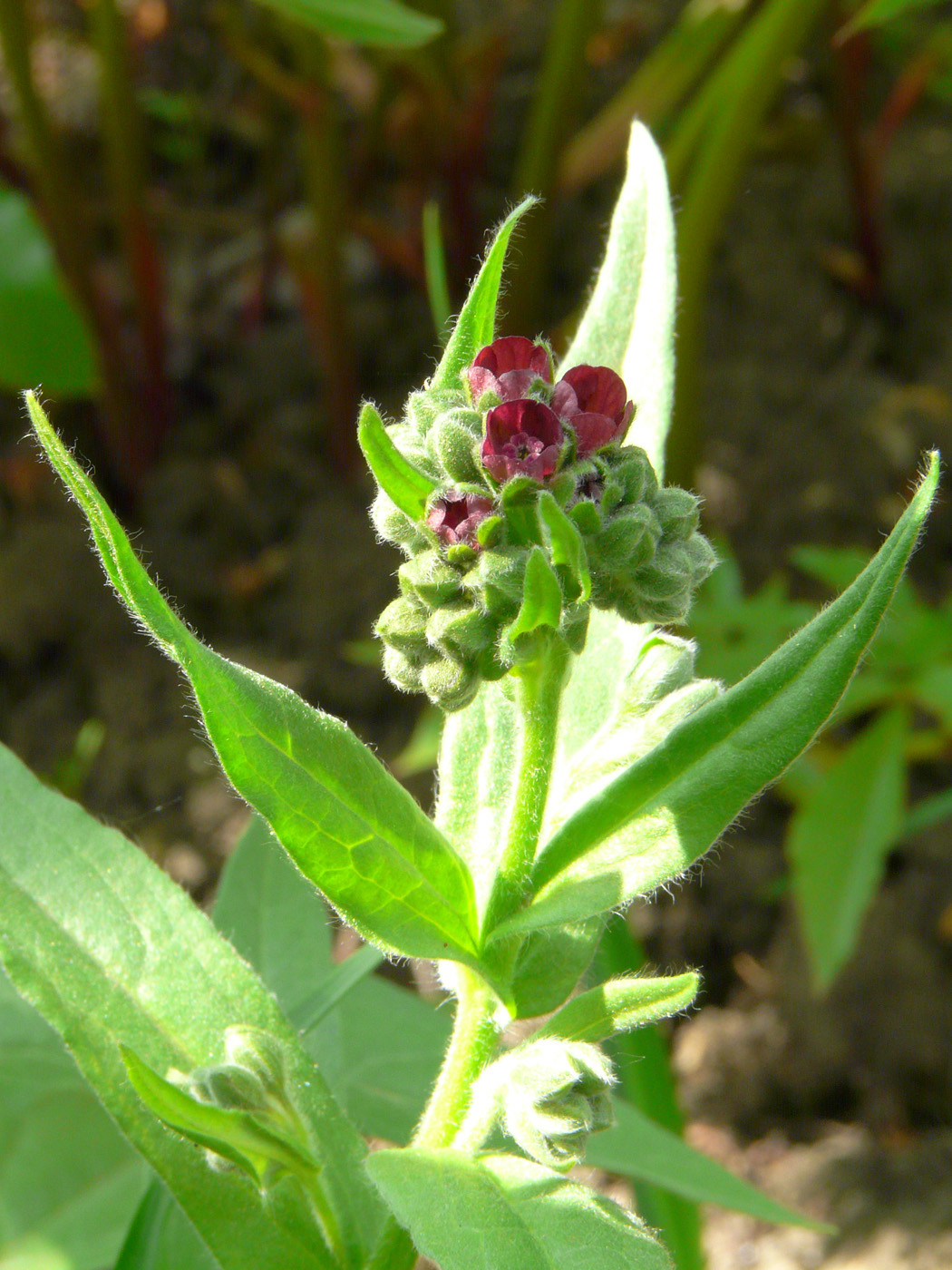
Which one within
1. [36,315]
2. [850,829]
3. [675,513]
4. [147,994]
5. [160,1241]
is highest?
[36,315]

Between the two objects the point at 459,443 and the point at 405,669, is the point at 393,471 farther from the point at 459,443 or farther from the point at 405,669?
→ the point at 405,669

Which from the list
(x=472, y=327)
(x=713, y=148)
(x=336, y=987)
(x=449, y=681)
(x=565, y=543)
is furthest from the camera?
(x=713, y=148)

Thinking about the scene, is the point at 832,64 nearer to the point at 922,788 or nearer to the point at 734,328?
the point at 734,328

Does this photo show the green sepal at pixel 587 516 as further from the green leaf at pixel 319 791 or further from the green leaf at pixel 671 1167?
the green leaf at pixel 671 1167

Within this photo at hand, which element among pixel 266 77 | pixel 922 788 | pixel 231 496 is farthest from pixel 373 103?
pixel 922 788

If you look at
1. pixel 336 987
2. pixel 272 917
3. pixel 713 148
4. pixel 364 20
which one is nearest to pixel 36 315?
pixel 364 20

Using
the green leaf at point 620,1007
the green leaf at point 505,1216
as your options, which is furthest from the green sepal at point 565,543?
the green leaf at point 505,1216

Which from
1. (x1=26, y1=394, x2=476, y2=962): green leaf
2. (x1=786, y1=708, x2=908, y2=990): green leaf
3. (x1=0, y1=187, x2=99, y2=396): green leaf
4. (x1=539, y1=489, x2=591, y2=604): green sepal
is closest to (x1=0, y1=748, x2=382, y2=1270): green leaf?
(x1=26, y1=394, x2=476, y2=962): green leaf
